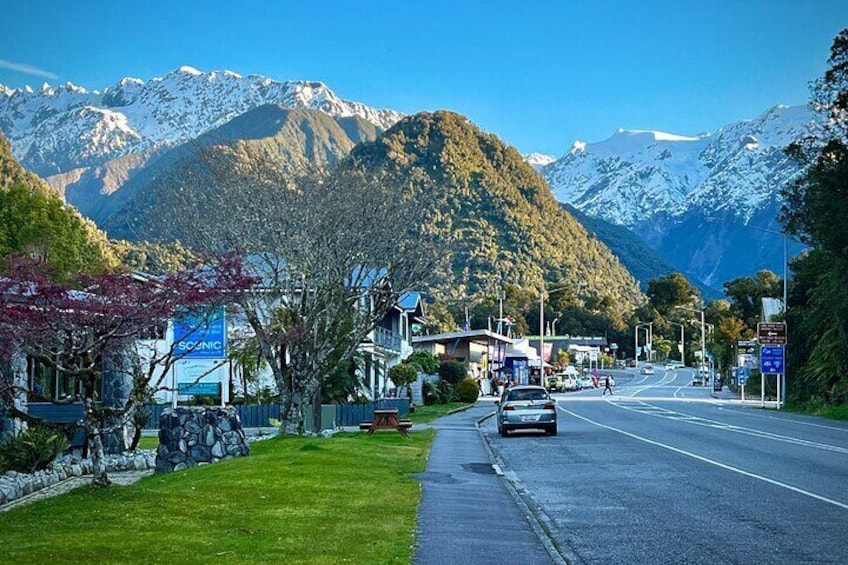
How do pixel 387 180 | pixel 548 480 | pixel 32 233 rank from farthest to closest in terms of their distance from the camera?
pixel 32 233, pixel 387 180, pixel 548 480

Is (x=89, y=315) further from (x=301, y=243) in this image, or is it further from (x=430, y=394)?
(x=430, y=394)

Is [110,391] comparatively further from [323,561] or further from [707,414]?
[707,414]

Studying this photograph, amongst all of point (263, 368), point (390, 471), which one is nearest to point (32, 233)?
point (263, 368)

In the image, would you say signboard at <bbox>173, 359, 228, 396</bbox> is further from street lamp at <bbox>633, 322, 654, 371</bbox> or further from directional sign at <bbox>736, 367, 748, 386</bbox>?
street lamp at <bbox>633, 322, 654, 371</bbox>

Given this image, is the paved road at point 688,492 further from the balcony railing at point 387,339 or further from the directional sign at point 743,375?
the directional sign at point 743,375

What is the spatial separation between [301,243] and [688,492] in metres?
17.6

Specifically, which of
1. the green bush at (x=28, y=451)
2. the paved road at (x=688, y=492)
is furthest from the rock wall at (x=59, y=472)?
the paved road at (x=688, y=492)

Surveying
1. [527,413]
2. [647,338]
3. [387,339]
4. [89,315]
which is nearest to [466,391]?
[387,339]

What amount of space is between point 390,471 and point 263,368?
28.4 meters

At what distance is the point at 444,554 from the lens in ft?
38.4

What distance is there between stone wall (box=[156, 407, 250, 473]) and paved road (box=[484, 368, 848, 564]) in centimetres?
619

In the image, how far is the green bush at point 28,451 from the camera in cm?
2014

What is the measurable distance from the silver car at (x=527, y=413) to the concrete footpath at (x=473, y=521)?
11.1 m

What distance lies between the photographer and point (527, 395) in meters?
37.1
